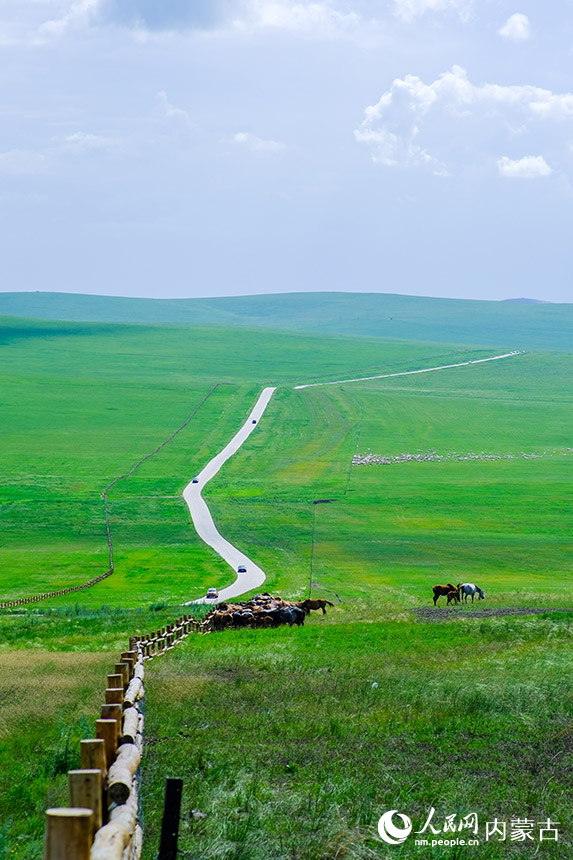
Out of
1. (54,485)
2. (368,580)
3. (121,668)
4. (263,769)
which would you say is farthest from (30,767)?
(54,485)

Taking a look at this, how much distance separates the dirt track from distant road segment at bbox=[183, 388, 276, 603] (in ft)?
69.0

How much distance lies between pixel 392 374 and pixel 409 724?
18066 centimetres

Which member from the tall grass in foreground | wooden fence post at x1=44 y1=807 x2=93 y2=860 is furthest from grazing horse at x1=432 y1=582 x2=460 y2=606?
wooden fence post at x1=44 y1=807 x2=93 y2=860

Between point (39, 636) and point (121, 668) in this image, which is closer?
point (121, 668)

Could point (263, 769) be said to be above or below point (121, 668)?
below

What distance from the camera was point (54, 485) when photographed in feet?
318

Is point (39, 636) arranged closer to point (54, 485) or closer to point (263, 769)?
point (263, 769)

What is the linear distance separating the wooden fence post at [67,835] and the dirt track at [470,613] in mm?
Answer: 27671

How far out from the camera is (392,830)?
10.2m

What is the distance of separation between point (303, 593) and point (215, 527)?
26012 millimetres

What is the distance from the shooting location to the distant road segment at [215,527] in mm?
60250

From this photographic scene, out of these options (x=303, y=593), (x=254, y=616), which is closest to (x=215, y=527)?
(x=303, y=593)

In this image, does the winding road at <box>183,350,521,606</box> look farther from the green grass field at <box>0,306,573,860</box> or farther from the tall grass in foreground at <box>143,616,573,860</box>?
the tall grass in foreground at <box>143,616,573,860</box>

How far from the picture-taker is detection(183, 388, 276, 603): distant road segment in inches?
2372
